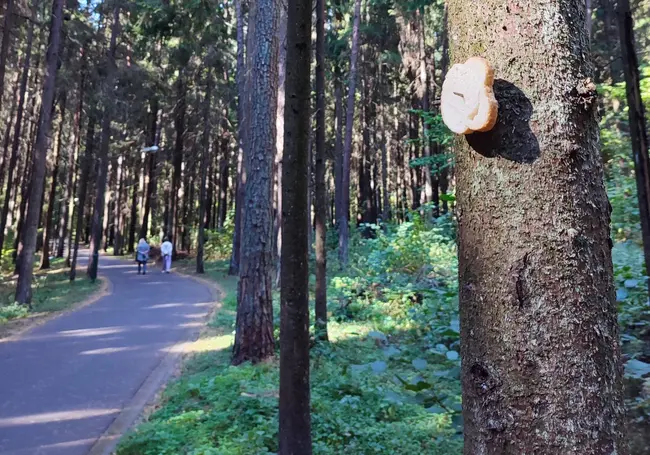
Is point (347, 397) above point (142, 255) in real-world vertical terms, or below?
below

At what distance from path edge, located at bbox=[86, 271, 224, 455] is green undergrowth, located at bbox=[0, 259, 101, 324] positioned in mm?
5263

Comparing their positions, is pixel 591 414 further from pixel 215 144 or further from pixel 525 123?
pixel 215 144

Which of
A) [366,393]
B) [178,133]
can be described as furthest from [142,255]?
[366,393]

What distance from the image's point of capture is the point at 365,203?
30469 mm

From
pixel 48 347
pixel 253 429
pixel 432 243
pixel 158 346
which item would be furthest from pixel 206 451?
pixel 432 243

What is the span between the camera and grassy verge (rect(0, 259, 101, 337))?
12109 millimetres

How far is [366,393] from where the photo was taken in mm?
5945

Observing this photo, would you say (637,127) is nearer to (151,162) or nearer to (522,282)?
(522,282)

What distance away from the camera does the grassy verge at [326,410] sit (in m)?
4.40

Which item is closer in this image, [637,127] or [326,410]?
[637,127]

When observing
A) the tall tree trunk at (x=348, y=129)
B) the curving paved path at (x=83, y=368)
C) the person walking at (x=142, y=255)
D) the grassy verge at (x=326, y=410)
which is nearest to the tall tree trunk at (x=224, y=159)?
the person walking at (x=142, y=255)

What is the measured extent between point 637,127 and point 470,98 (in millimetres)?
4957

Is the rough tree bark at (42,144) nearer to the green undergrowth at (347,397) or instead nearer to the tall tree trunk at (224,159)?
the green undergrowth at (347,397)

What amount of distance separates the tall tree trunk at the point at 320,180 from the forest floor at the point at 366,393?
674 mm
